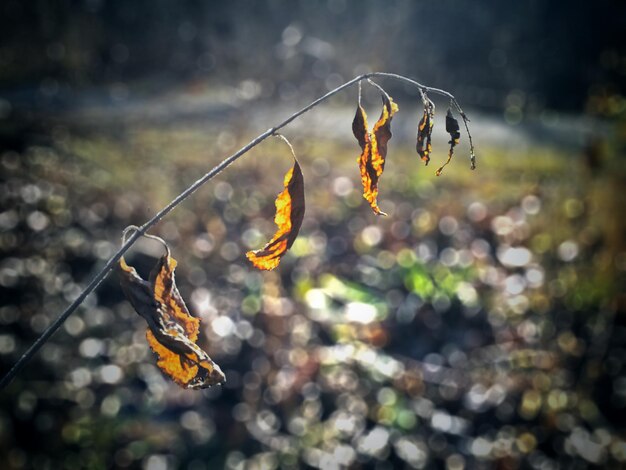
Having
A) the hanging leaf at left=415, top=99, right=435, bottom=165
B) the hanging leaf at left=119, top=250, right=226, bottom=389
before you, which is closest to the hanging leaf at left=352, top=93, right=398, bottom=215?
the hanging leaf at left=415, top=99, right=435, bottom=165

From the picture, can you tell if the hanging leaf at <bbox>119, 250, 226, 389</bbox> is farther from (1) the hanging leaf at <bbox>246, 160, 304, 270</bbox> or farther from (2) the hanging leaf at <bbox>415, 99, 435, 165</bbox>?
(2) the hanging leaf at <bbox>415, 99, 435, 165</bbox>

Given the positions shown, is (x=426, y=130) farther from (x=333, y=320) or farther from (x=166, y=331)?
(x=333, y=320)

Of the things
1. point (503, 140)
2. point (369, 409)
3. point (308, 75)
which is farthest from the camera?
point (308, 75)

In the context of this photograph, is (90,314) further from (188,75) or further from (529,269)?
(188,75)

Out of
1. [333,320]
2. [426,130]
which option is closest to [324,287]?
[333,320]

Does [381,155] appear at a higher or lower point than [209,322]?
higher

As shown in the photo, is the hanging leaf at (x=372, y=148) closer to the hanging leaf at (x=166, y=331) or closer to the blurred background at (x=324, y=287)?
the hanging leaf at (x=166, y=331)

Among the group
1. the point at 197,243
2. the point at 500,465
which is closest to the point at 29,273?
the point at 197,243
